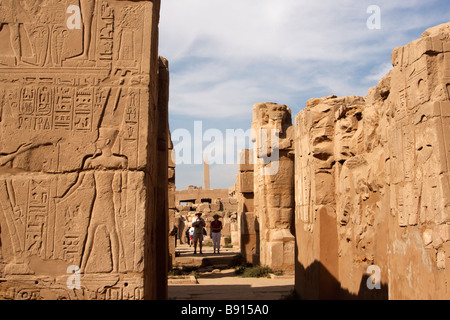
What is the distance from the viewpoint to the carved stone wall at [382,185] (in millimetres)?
3545

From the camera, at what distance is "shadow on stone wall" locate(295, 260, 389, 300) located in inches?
197

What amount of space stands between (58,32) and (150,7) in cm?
78

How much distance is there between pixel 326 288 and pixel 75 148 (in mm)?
3503

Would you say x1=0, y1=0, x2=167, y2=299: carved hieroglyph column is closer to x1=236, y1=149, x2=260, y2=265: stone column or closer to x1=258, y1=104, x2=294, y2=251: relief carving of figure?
x1=258, y1=104, x2=294, y2=251: relief carving of figure

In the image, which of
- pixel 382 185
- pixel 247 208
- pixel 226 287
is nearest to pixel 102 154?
pixel 382 185

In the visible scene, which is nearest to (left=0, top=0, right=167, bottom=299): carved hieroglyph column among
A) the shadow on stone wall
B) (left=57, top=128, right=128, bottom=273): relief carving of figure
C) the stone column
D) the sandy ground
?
(left=57, top=128, right=128, bottom=273): relief carving of figure

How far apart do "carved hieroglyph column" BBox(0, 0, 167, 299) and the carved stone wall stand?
2101mm

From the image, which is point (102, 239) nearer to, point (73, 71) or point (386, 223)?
point (73, 71)

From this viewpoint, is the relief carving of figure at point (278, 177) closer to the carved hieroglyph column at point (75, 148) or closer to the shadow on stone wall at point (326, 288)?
the shadow on stone wall at point (326, 288)

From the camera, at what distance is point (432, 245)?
11.7 ft

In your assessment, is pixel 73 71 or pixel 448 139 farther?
pixel 73 71

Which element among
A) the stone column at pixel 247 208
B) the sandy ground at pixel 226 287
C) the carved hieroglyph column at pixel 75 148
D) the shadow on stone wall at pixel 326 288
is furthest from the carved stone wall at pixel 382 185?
the stone column at pixel 247 208

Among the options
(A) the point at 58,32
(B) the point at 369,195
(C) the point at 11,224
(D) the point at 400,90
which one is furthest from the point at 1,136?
(B) the point at 369,195

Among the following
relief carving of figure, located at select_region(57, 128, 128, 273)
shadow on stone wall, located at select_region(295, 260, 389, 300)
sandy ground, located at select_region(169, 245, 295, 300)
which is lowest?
sandy ground, located at select_region(169, 245, 295, 300)
